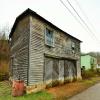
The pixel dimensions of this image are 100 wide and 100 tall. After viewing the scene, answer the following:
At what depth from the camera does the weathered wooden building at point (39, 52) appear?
14.6m

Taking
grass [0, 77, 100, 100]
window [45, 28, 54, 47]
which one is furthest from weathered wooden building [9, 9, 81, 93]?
grass [0, 77, 100, 100]

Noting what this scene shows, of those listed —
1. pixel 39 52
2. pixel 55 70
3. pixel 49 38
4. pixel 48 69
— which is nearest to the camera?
pixel 39 52

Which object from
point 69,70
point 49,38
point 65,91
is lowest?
point 65,91

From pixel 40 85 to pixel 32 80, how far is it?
1363 millimetres

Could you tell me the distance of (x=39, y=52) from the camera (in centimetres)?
1566

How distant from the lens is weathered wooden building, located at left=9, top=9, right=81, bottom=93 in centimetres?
1459

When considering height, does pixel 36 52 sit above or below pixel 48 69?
above

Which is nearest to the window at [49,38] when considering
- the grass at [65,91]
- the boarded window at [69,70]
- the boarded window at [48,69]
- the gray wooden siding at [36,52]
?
the gray wooden siding at [36,52]

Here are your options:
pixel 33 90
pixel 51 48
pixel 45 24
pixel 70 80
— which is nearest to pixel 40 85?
pixel 33 90

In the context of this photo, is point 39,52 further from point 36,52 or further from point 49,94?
point 49,94

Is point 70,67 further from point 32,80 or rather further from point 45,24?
point 32,80

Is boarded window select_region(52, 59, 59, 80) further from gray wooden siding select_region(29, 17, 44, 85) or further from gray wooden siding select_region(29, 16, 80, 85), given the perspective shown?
gray wooden siding select_region(29, 17, 44, 85)

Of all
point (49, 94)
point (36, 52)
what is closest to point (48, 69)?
point (36, 52)

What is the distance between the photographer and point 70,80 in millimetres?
23312
